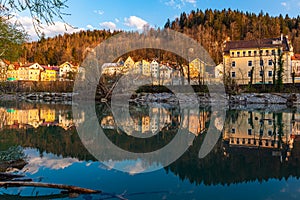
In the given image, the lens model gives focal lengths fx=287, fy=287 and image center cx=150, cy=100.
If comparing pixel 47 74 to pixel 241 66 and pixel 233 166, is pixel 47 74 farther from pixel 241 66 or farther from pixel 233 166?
pixel 233 166

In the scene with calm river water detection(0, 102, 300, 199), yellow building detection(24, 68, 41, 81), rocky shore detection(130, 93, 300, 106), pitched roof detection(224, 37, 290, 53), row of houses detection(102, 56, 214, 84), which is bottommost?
calm river water detection(0, 102, 300, 199)

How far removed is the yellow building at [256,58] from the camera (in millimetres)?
41094

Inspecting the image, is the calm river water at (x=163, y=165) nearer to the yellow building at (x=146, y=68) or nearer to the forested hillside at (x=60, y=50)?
the yellow building at (x=146, y=68)

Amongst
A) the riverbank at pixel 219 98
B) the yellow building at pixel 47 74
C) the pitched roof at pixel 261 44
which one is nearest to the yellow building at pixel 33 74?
the yellow building at pixel 47 74

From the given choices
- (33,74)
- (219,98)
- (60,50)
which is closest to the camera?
(219,98)

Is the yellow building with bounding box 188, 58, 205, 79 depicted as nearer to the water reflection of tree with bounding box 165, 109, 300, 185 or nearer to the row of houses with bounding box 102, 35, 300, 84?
the row of houses with bounding box 102, 35, 300, 84

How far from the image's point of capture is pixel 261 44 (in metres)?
42.8

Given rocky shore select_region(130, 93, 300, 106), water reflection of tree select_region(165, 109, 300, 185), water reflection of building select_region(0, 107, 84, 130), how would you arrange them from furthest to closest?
rocky shore select_region(130, 93, 300, 106) → water reflection of building select_region(0, 107, 84, 130) → water reflection of tree select_region(165, 109, 300, 185)

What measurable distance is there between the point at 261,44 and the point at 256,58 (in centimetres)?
216

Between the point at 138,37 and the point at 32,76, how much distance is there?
136ft

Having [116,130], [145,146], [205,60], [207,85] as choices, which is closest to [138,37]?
A: [205,60]

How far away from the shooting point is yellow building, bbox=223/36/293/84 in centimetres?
4109

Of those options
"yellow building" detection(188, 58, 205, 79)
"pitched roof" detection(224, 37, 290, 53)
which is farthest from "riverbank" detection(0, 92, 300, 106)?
"pitched roof" detection(224, 37, 290, 53)

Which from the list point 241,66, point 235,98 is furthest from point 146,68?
point 235,98
